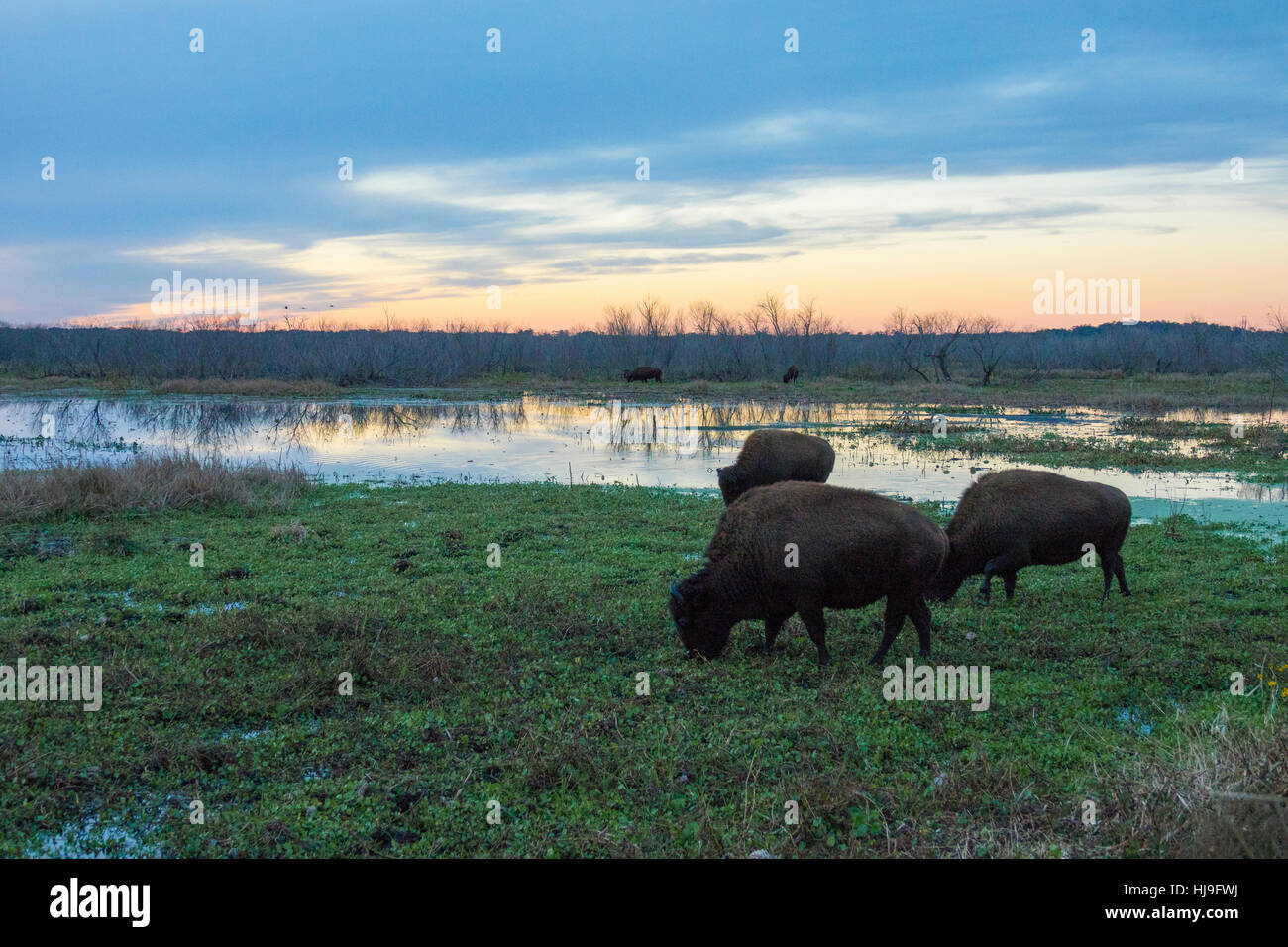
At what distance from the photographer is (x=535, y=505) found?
17094 mm

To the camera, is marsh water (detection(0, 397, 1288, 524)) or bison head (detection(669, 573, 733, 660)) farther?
marsh water (detection(0, 397, 1288, 524))

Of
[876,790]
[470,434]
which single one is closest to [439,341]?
[470,434]

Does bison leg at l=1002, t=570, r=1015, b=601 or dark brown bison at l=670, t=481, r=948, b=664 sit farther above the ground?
dark brown bison at l=670, t=481, r=948, b=664

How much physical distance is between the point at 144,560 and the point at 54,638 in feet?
13.1

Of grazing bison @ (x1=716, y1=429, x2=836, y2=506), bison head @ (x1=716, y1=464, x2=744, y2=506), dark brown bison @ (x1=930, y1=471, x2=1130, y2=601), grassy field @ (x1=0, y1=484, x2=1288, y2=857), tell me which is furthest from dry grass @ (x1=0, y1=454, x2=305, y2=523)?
dark brown bison @ (x1=930, y1=471, x2=1130, y2=601)

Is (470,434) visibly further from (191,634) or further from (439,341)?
(439,341)

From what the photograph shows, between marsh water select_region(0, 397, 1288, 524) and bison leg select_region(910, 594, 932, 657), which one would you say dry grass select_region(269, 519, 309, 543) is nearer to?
marsh water select_region(0, 397, 1288, 524)

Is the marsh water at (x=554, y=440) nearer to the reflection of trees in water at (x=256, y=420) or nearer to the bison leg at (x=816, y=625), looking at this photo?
the reflection of trees in water at (x=256, y=420)

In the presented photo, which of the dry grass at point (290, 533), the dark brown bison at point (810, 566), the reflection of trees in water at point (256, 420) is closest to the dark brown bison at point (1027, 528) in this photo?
the dark brown bison at point (810, 566)

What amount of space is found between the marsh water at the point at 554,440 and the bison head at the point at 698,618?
36.9ft

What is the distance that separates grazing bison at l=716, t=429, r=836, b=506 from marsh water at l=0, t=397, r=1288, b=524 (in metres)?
4.45

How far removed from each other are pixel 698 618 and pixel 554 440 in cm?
2458

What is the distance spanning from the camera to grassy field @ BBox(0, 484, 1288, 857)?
5.01 metres

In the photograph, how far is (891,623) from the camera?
8227 mm
